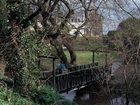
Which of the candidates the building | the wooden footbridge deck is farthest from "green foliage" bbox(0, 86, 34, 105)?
the building

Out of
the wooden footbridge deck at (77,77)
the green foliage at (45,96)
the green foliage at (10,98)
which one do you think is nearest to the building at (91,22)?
the wooden footbridge deck at (77,77)

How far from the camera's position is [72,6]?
71.1 ft

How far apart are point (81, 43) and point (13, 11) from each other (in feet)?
53.7

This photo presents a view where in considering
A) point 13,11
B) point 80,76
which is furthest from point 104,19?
point 13,11

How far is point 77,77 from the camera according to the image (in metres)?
22.6

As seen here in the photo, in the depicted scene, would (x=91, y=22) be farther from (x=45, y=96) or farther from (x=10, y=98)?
(x=10, y=98)

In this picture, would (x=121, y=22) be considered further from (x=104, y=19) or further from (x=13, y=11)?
(x=13, y=11)

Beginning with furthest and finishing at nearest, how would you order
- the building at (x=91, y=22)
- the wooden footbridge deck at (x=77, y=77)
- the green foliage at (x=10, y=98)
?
the building at (x=91, y=22), the wooden footbridge deck at (x=77, y=77), the green foliage at (x=10, y=98)

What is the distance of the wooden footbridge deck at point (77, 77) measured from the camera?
60.7 ft

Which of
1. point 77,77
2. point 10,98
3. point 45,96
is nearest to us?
point 10,98

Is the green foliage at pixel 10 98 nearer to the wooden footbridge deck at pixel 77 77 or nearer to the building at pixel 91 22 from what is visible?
the wooden footbridge deck at pixel 77 77

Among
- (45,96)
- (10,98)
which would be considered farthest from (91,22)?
(10,98)

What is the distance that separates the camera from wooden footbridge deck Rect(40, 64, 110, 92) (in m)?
18.5

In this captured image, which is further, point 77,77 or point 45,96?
point 77,77
